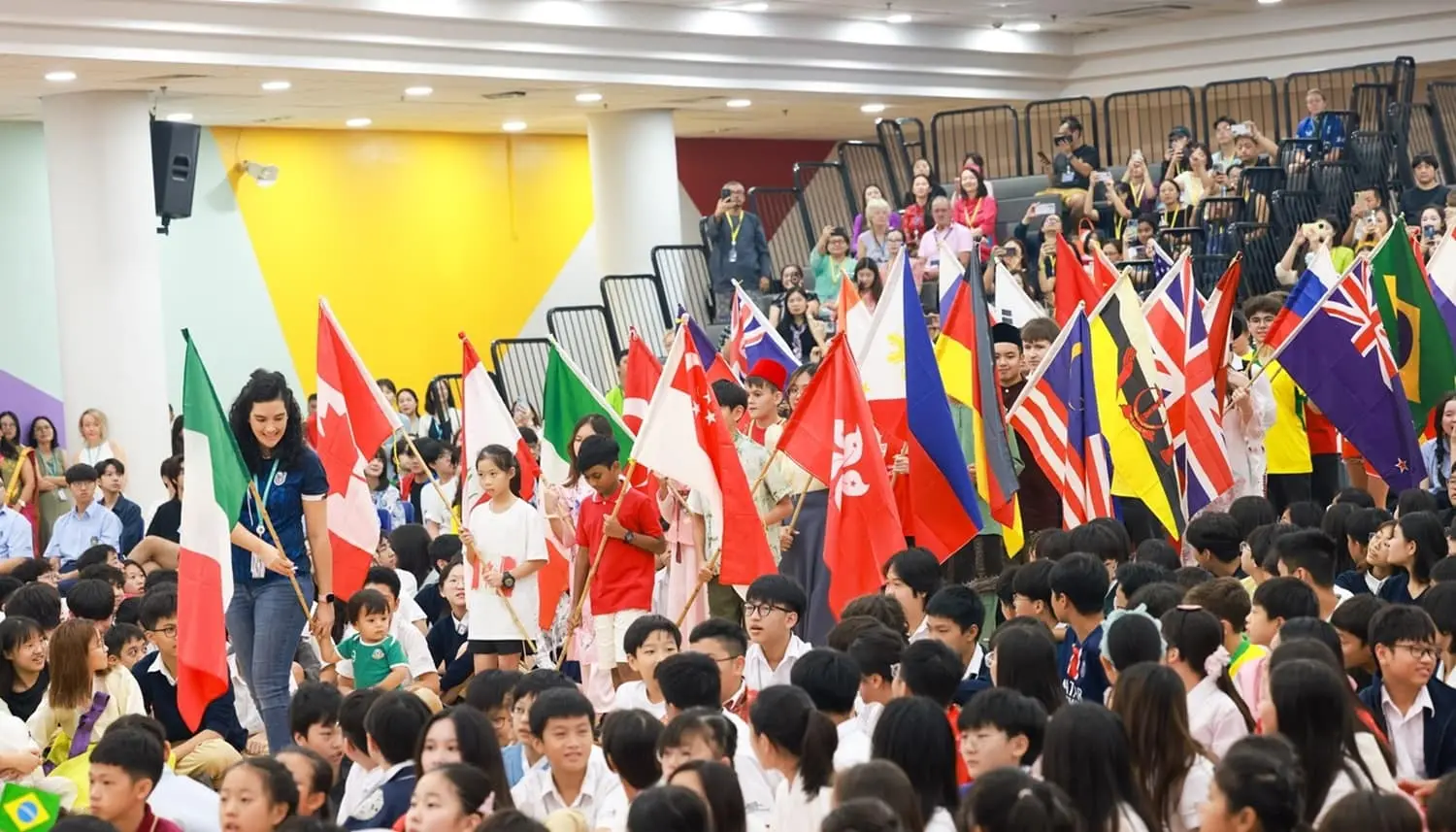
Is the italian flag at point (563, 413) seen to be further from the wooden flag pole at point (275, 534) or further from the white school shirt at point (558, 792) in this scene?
the white school shirt at point (558, 792)

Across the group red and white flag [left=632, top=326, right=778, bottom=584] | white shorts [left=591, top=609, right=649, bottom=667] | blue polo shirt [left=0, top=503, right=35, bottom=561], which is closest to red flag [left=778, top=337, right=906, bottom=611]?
red and white flag [left=632, top=326, right=778, bottom=584]

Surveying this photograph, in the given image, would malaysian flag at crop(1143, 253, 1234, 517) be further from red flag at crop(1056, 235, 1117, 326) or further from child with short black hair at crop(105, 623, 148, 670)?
child with short black hair at crop(105, 623, 148, 670)

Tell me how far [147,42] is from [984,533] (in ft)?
27.7

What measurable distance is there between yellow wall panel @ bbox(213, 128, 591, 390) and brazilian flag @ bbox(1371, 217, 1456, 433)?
1319 cm

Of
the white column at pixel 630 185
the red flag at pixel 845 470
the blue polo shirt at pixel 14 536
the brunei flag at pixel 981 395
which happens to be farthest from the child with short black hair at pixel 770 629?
the white column at pixel 630 185

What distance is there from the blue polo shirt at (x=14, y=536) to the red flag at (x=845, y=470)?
7.23 meters

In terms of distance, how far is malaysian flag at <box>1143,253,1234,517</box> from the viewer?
11.0 metres

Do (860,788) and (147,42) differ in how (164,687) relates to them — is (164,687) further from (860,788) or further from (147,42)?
(147,42)

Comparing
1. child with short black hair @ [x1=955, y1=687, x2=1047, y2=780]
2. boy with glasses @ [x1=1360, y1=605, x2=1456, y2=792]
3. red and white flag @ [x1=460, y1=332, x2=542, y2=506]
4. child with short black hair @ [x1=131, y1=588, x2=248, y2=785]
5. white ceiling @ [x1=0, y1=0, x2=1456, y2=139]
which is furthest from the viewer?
white ceiling @ [x1=0, y1=0, x2=1456, y2=139]

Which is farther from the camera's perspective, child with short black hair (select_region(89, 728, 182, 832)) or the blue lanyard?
the blue lanyard

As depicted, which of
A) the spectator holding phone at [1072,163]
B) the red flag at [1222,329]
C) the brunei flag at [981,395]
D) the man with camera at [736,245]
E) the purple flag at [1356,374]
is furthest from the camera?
the man with camera at [736,245]

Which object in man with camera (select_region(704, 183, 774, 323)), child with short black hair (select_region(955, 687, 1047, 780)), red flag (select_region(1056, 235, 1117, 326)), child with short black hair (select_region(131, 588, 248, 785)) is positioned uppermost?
man with camera (select_region(704, 183, 774, 323))

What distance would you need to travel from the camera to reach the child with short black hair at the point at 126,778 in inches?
247

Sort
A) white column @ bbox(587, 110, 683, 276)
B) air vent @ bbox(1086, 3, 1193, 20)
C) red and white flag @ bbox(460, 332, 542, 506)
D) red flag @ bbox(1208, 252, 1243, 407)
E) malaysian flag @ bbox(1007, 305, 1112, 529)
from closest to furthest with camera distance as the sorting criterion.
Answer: malaysian flag @ bbox(1007, 305, 1112, 529) < red and white flag @ bbox(460, 332, 542, 506) < red flag @ bbox(1208, 252, 1243, 407) < white column @ bbox(587, 110, 683, 276) < air vent @ bbox(1086, 3, 1193, 20)
